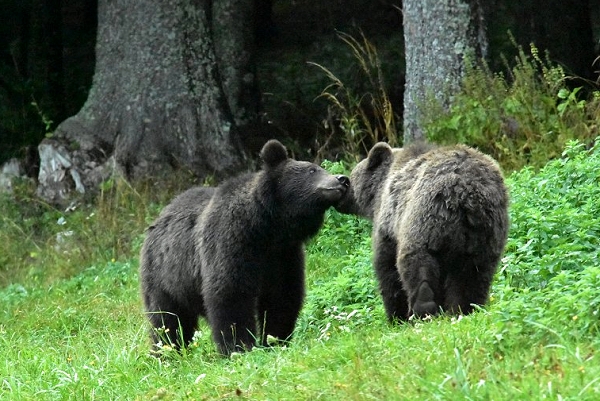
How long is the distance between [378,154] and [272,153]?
105 cm

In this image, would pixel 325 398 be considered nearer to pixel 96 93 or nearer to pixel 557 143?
pixel 557 143

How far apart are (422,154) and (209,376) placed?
9.30ft

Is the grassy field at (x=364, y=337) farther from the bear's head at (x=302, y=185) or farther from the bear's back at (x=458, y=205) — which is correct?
the bear's head at (x=302, y=185)

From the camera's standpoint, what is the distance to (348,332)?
7402 millimetres

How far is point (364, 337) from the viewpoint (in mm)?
6930

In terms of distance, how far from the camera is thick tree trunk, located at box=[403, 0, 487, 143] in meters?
13.6

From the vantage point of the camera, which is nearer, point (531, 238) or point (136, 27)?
point (531, 238)

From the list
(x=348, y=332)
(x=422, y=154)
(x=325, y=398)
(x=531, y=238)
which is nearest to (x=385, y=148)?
(x=422, y=154)

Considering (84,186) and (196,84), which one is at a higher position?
(196,84)

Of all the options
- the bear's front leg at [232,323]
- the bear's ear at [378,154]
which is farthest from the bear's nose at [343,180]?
the bear's front leg at [232,323]

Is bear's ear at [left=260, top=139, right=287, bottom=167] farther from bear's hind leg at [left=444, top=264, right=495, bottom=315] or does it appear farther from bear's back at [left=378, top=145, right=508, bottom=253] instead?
bear's hind leg at [left=444, top=264, right=495, bottom=315]

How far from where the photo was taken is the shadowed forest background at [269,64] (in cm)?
1778

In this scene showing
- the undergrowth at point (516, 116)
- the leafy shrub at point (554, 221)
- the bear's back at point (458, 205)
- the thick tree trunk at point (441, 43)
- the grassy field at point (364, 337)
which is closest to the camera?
the grassy field at point (364, 337)

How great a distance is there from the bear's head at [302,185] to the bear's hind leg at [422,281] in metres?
1.29
